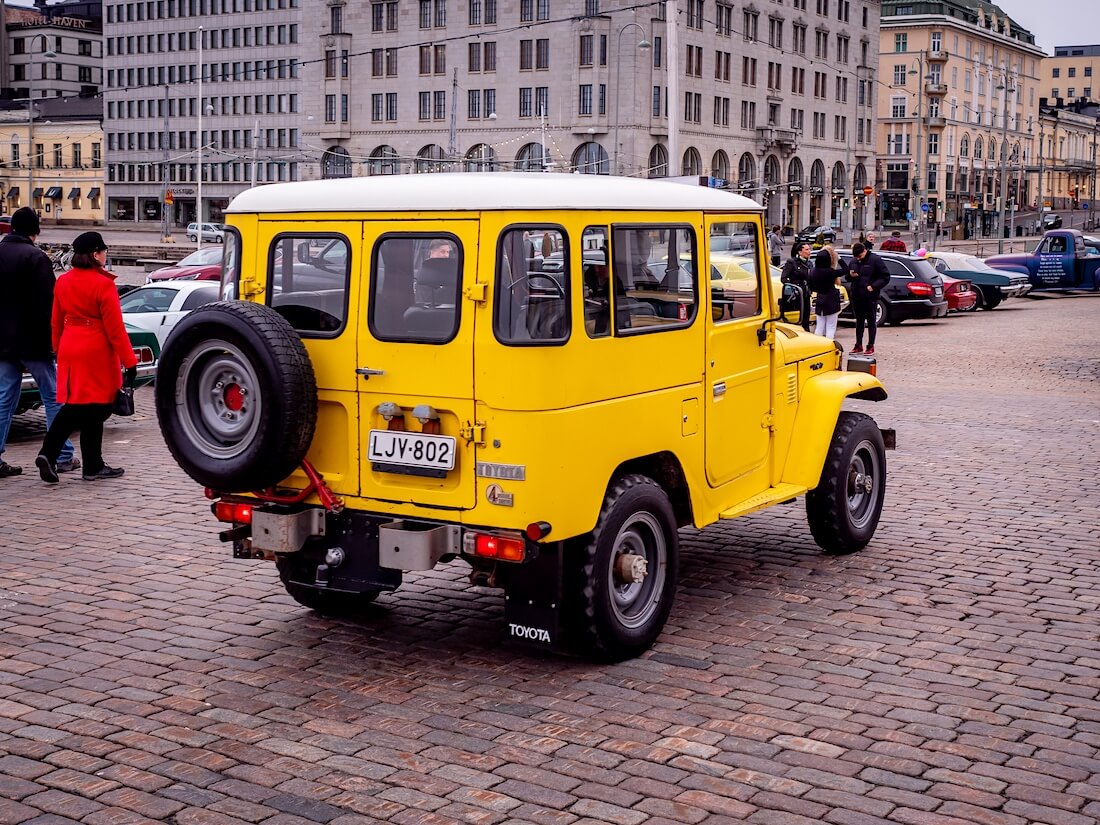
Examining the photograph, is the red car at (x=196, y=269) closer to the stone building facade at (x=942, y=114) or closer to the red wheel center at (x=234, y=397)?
the red wheel center at (x=234, y=397)

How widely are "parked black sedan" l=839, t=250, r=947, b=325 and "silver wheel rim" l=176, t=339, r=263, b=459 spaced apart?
25.8m

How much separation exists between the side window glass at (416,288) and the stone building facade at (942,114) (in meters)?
119

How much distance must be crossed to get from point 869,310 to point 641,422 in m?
17.8

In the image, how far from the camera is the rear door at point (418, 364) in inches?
253

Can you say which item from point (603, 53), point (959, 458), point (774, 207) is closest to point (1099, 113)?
point (774, 207)

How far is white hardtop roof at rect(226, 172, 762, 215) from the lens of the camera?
6.39 metres

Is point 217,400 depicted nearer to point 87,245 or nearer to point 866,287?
point 87,245

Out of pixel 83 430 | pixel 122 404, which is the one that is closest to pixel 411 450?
pixel 83 430

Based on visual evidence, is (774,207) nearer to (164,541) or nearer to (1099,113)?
(1099,113)

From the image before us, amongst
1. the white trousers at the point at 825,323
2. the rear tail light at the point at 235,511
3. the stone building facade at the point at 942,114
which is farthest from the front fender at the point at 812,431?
the stone building facade at the point at 942,114

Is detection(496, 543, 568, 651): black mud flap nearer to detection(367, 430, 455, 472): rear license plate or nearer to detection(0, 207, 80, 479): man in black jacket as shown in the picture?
detection(367, 430, 455, 472): rear license plate

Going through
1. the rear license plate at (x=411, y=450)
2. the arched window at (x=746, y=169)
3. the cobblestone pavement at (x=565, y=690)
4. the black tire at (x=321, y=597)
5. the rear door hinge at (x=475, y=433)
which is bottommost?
the cobblestone pavement at (x=565, y=690)

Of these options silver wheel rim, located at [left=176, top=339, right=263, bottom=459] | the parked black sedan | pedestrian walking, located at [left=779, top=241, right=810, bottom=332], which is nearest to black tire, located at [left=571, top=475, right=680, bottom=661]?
silver wheel rim, located at [left=176, top=339, right=263, bottom=459]

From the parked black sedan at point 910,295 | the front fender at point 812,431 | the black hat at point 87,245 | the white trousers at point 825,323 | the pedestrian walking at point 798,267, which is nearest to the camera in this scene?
the front fender at point 812,431
